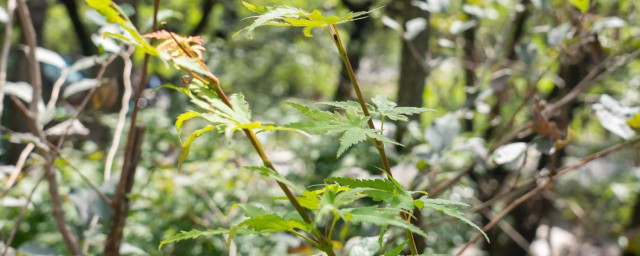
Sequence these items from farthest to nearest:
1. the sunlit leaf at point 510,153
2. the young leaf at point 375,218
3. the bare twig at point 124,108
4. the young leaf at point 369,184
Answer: the bare twig at point 124,108, the sunlit leaf at point 510,153, the young leaf at point 369,184, the young leaf at point 375,218

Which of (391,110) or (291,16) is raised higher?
(291,16)

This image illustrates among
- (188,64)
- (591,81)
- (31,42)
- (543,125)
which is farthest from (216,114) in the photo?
(591,81)

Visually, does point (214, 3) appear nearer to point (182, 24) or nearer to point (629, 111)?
point (182, 24)

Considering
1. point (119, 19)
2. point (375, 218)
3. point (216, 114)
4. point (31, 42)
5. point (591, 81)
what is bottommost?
point (591, 81)

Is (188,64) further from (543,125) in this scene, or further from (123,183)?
(543,125)

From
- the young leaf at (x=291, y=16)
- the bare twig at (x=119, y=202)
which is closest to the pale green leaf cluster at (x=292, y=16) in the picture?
the young leaf at (x=291, y=16)

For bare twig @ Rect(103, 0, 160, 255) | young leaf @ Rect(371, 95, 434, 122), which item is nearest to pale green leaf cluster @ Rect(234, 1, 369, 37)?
young leaf @ Rect(371, 95, 434, 122)

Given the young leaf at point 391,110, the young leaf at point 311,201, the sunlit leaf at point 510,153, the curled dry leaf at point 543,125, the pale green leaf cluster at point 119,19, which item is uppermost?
the pale green leaf cluster at point 119,19

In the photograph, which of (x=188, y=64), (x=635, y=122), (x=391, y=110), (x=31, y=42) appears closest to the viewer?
(x=188, y=64)

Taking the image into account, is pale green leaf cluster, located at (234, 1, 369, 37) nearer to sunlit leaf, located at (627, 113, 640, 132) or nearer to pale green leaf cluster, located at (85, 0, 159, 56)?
pale green leaf cluster, located at (85, 0, 159, 56)

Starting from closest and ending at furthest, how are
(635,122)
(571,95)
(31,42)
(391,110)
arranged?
(391,110)
(635,122)
(31,42)
(571,95)

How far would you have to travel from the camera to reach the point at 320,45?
3.89m

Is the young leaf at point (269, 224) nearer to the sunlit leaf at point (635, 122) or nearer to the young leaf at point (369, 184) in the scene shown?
the young leaf at point (369, 184)

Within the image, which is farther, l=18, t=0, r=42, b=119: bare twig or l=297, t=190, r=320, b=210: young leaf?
l=18, t=0, r=42, b=119: bare twig
